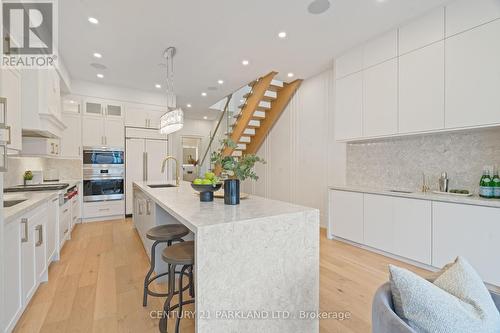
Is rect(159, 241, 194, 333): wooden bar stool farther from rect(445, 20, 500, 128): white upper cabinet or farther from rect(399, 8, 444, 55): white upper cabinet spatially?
rect(399, 8, 444, 55): white upper cabinet

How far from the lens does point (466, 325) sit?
2.20 feet

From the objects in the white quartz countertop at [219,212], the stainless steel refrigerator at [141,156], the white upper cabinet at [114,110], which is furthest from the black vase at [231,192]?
the white upper cabinet at [114,110]

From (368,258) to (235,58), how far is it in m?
3.51

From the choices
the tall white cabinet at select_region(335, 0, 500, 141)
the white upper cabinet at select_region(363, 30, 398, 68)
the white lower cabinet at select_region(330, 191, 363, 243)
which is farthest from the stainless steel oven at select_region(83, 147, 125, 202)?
the white upper cabinet at select_region(363, 30, 398, 68)

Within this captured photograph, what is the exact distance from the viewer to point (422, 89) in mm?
2650

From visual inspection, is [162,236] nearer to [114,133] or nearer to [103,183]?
[103,183]

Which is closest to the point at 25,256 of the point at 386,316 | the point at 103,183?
the point at 386,316

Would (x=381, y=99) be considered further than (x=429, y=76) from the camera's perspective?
Yes

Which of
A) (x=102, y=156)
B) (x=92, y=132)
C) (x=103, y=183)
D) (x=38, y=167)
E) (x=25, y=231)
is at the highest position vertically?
(x=92, y=132)

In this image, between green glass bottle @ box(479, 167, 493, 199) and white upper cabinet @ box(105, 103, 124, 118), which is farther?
white upper cabinet @ box(105, 103, 124, 118)

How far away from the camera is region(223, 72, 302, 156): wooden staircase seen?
4812 mm

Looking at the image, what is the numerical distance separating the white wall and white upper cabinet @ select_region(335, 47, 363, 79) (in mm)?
570

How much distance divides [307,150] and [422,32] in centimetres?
257

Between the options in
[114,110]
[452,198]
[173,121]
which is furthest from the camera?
[114,110]
